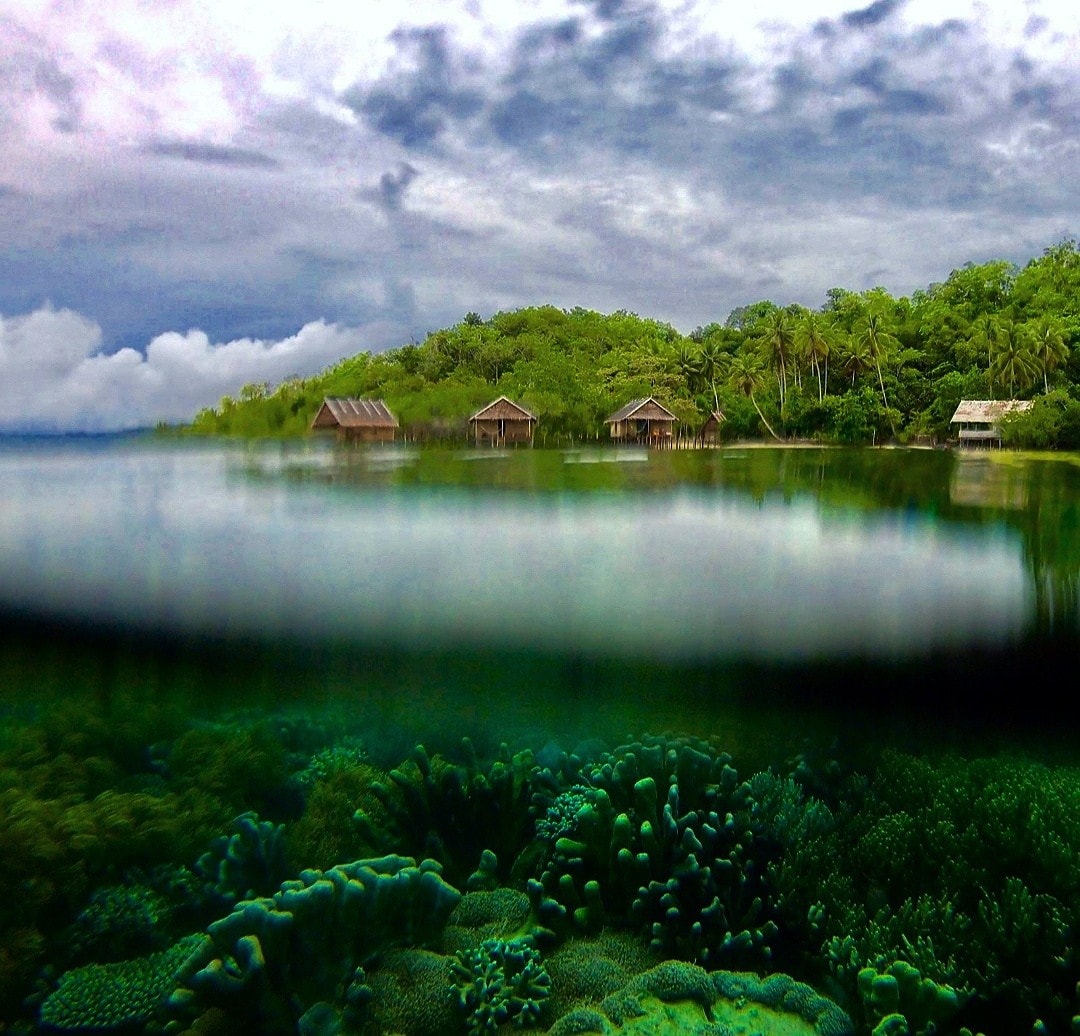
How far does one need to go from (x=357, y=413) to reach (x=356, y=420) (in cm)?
8

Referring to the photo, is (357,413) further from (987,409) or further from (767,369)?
(987,409)

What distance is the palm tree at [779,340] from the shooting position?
841 centimetres

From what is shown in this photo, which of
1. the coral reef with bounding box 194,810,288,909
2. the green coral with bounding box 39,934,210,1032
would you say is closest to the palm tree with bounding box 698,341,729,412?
the coral reef with bounding box 194,810,288,909

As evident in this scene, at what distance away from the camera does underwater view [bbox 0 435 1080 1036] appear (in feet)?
13.6

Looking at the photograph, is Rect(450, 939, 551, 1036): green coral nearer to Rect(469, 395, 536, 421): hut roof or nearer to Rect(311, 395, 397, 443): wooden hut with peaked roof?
Rect(311, 395, 397, 443): wooden hut with peaked roof

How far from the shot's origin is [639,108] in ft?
24.6

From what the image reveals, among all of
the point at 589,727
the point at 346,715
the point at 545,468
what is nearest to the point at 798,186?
the point at 545,468

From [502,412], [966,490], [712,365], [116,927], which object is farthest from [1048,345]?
[116,927]

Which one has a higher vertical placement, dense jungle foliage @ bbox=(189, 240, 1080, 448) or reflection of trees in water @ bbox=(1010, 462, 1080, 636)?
dense jungle foliage @ bbox=(189, 240, 1080, 448)

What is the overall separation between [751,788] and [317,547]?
425 cm

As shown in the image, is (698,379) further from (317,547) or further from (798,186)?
(317,547)

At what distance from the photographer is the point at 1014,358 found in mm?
8461

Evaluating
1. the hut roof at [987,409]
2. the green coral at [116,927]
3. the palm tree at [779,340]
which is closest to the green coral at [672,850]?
the green coral at [116,927]

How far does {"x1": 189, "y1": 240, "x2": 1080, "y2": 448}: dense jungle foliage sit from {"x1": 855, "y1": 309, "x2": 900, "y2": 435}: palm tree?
0.05 feet
